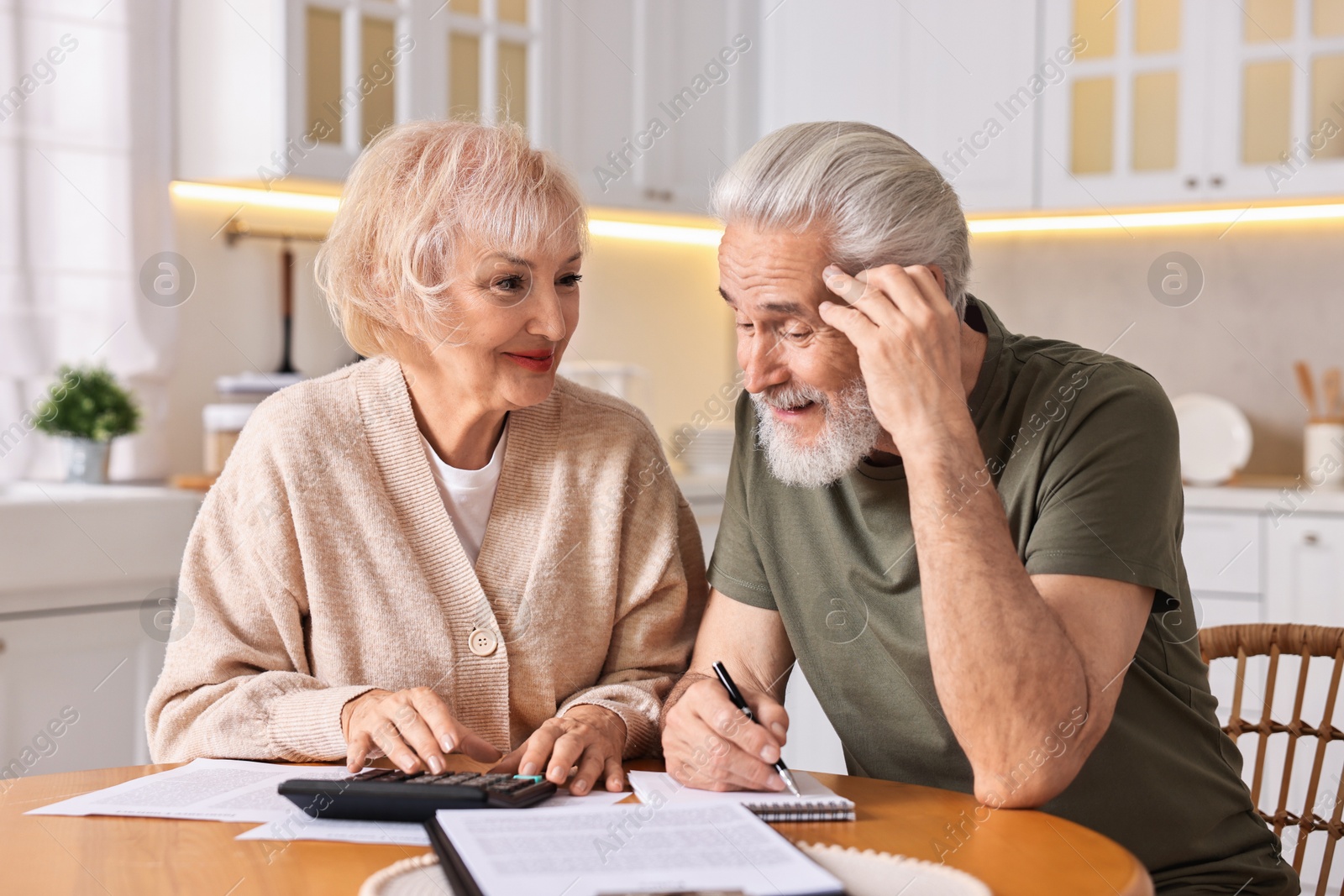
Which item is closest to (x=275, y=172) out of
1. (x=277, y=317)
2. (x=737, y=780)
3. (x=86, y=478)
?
(x=277, y=317)

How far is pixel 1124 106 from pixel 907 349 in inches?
99.6

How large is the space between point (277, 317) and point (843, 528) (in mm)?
2145

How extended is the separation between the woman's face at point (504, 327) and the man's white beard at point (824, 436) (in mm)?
258

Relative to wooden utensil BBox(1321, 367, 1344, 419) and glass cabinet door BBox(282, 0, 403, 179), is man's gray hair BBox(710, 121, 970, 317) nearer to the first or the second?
glass cabinet door BBox(282, 0, 403, 179)

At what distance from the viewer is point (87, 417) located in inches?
104

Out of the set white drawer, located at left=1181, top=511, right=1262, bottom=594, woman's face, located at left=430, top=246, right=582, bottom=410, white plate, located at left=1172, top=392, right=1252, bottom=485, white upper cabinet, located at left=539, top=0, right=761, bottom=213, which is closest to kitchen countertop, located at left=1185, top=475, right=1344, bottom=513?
white drawer, located at left=1181, top=511, right=1262, bottom=594

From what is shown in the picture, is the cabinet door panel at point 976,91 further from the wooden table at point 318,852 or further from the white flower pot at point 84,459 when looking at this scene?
the wooden table at point 318,852

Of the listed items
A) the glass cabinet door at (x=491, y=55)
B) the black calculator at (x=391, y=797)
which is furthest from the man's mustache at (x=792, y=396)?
the glass cabinet door at (x=491, y=55)

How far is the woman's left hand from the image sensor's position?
3.79 feet

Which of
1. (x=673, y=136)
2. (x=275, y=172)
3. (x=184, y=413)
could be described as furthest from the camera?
(x=673, y=136)

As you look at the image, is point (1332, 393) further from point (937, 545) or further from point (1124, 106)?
point (937, 545)

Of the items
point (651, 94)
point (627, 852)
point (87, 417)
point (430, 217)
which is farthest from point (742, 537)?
point (651, 94)

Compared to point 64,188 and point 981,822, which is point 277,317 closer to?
point 64,188

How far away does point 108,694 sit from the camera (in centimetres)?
239
